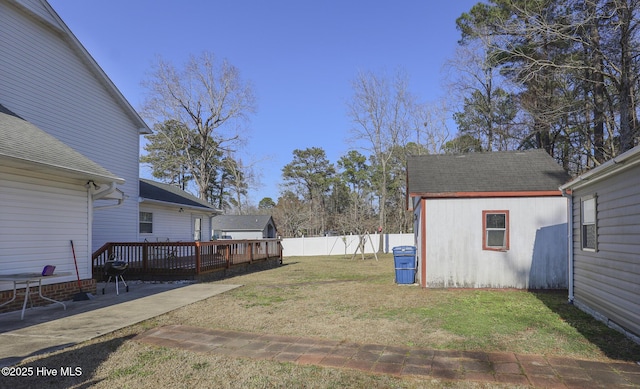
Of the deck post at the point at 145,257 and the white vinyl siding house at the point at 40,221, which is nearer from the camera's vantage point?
the white vinyl siding house at the point at 40,221

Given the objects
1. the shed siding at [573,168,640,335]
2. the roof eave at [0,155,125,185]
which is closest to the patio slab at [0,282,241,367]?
Result: the roof eave at [0,155,125,185]

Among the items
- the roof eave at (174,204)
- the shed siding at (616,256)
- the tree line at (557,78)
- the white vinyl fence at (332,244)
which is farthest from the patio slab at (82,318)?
the white vinyl fence at (332,244)

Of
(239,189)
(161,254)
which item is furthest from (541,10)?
(239,189)

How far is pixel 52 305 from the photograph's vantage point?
7.53 metres

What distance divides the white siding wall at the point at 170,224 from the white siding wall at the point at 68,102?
1.53 metres

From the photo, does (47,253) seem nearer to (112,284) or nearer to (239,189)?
(112,284)

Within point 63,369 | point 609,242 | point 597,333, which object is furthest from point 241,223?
point 597,333

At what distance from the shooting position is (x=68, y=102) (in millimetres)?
11344

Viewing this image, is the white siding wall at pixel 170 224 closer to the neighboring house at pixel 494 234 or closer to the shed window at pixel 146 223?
the shed window at pixel 146 223

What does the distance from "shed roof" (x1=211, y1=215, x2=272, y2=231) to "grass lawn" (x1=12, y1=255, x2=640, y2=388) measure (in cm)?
2427

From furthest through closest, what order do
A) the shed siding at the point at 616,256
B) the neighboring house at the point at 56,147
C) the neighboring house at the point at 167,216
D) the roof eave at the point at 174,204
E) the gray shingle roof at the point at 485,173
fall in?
1. the neighboring house at the point at 167,216
2. the roof eave at the point at 174,204
3. the gray shingle roof at the point at 485,173
4. the neighboring house at the point at 56,147
5. the shed siding at the point at 616,256

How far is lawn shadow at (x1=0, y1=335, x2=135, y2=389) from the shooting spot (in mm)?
3705

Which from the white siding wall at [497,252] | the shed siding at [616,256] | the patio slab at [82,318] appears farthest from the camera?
the white siding wall at [497,252]

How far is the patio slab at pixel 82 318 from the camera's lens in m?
4.85
